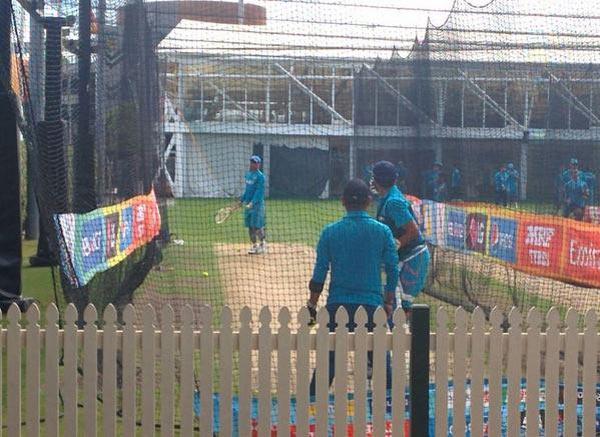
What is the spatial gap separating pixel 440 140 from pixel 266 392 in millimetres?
6123

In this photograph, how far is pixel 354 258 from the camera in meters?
7.29

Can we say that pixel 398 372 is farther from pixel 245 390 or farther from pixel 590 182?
pixel 590 182

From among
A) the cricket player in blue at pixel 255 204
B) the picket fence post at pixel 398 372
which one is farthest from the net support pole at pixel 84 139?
the picket fence post at pixel 398 372

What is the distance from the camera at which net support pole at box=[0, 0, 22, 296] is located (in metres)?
10.7

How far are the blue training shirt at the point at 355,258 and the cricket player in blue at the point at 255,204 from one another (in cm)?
522

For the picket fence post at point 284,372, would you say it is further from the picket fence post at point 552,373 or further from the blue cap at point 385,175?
the blue cap at point 385,175

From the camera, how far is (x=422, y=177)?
38.1 feet

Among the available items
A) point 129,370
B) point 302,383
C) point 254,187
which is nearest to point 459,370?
point 302,383

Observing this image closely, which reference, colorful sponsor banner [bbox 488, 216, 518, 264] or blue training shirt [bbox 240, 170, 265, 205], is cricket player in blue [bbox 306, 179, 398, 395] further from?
blue training shirt [bbox 240, 170, 265, 205]

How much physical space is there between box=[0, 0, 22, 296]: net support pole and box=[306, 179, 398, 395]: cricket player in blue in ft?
13.8

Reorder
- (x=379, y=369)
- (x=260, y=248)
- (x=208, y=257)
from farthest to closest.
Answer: (x=260, y=248) → (x=208, y=257) → (x=379, y=369)

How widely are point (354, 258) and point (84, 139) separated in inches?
148

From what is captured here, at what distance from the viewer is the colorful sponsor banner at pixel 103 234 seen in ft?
27.7

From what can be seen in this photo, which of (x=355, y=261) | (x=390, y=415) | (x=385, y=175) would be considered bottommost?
(x=390, y=415)
